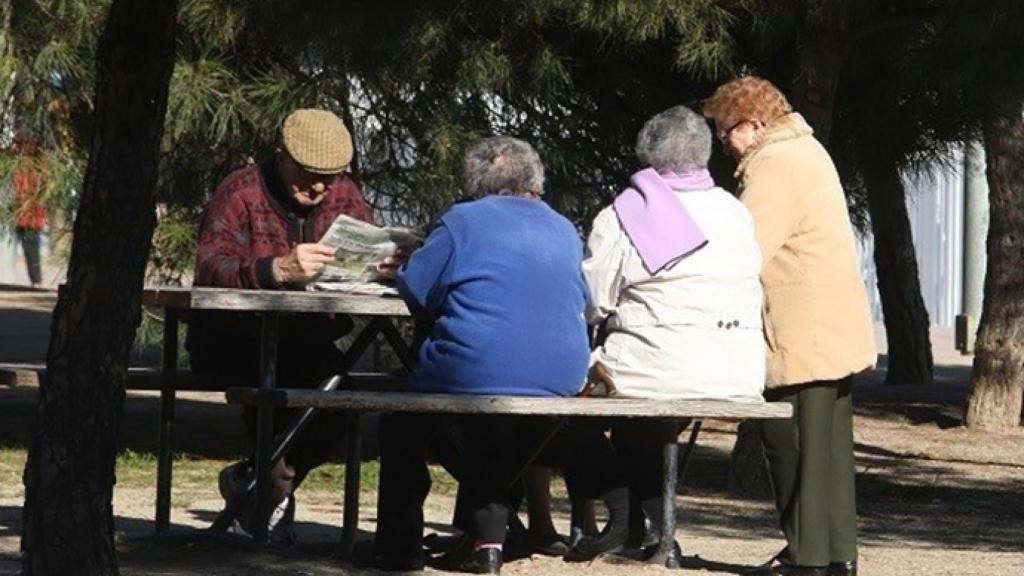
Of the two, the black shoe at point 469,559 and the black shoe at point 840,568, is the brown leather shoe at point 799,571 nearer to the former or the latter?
the black shoe at point 840,568

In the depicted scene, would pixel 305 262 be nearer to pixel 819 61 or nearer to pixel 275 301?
pixel 275 301

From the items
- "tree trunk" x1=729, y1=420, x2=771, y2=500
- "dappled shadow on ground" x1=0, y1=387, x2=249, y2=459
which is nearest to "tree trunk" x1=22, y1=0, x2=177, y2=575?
"dappled shadow on ground" x1=0, y1=387, x2=249, y2=459

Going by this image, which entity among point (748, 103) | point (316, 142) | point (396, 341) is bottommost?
point (396, 341)

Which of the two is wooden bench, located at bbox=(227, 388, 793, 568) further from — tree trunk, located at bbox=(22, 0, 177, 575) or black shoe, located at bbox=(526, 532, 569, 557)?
tree trunk, located at bbox=(22, 0, 177, 575)

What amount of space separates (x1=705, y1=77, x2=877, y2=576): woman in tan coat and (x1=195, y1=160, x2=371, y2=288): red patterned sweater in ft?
4.77

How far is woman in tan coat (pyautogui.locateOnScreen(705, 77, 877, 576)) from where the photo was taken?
22.3 ft

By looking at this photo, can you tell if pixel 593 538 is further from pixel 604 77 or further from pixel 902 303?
pixel 902 303

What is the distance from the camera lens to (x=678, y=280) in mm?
6742

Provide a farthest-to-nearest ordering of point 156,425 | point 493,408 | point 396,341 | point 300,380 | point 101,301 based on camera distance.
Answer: point 156,425 → point 396,341 → point 300,380 → point 493,408 → point 101,301

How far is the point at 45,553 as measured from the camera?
5.29 meters

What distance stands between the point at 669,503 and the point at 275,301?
4.23 ft

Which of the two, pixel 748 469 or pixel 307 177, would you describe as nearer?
pixel 307 177

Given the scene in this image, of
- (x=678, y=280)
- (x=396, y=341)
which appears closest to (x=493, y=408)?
(x=678, y=280)

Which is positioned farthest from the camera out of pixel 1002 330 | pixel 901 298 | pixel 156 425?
pixel 901 298
